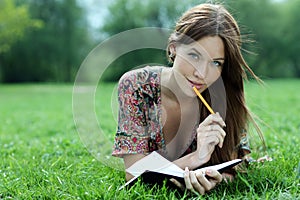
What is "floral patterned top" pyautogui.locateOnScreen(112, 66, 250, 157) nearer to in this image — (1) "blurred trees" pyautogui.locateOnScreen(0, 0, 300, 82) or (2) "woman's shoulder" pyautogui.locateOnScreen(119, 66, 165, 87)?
(2) "woman's shoulder" pyautogui.locateOnScreen(119, 66, 165, 87)

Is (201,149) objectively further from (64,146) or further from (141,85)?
(64,146)

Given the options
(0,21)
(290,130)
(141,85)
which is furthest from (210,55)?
(0,21)

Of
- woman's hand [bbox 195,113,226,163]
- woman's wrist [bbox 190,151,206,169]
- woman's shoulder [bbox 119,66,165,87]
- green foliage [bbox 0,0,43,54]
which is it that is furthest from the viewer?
green foliage [bbox 0,0,43,54]

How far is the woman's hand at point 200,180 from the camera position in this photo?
193cm

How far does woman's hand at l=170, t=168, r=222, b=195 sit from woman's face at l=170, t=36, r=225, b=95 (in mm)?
457

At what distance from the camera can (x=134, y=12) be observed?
20.2 metres

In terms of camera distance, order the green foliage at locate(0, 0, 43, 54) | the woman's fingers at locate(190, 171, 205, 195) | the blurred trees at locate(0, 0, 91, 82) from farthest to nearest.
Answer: the blurred trees at locate(0, 0, 91, 82) < the green foliage at locate(0, 0, 43, 54) < the woman's fingers at locate(190, 171, 205, 195)

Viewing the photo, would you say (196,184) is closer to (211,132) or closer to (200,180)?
(200,180)

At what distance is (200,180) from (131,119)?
502 mm

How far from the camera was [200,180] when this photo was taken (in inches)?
76.6

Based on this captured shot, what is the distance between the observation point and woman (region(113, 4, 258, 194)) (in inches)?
83.3

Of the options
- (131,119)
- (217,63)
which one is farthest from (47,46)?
(217,63)

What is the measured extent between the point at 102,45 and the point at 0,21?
17326 millimetres

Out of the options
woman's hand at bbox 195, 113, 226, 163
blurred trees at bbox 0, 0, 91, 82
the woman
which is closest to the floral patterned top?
the woman
